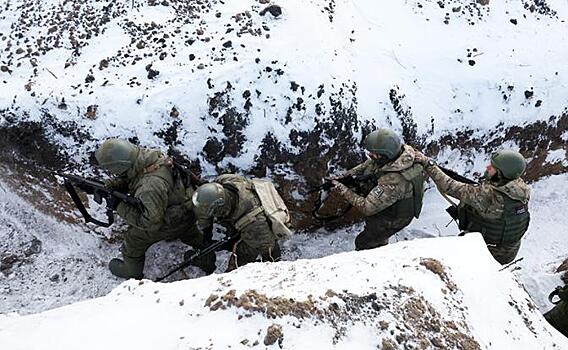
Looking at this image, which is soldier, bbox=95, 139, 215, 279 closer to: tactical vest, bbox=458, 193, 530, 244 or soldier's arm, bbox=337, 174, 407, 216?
soldier's arm, bbox=337, 174, 407, 216

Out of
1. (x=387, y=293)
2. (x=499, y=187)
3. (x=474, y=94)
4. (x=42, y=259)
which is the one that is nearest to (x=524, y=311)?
(x=387, y=293)

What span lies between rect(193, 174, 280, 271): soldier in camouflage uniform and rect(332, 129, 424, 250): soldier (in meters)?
1.37

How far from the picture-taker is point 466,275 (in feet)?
15.8

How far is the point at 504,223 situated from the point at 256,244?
3.05 meters

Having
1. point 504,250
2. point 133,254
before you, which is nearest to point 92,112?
point 133,254

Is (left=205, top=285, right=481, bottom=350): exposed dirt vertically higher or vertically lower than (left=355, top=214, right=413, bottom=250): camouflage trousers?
higher

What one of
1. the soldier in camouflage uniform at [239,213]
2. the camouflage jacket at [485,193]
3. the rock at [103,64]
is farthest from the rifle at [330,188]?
the rock at [103,64]

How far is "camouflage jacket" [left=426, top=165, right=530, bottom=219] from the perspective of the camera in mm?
6344

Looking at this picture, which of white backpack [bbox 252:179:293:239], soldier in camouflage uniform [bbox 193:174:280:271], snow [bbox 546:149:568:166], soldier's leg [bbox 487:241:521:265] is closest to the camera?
soldier in camouflage uniform [bbox 193:174:280:271]

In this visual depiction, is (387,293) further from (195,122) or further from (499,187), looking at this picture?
(195,122)

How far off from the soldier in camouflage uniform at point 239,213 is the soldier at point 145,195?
0.48 meters

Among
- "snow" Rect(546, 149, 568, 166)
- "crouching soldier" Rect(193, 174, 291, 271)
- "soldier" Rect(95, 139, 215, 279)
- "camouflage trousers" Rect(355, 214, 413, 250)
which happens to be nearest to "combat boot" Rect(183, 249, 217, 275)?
"soldier" Rect(95, 139, 215, 279)

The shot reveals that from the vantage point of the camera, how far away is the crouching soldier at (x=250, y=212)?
6.30 m

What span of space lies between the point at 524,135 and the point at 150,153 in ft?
20.7
